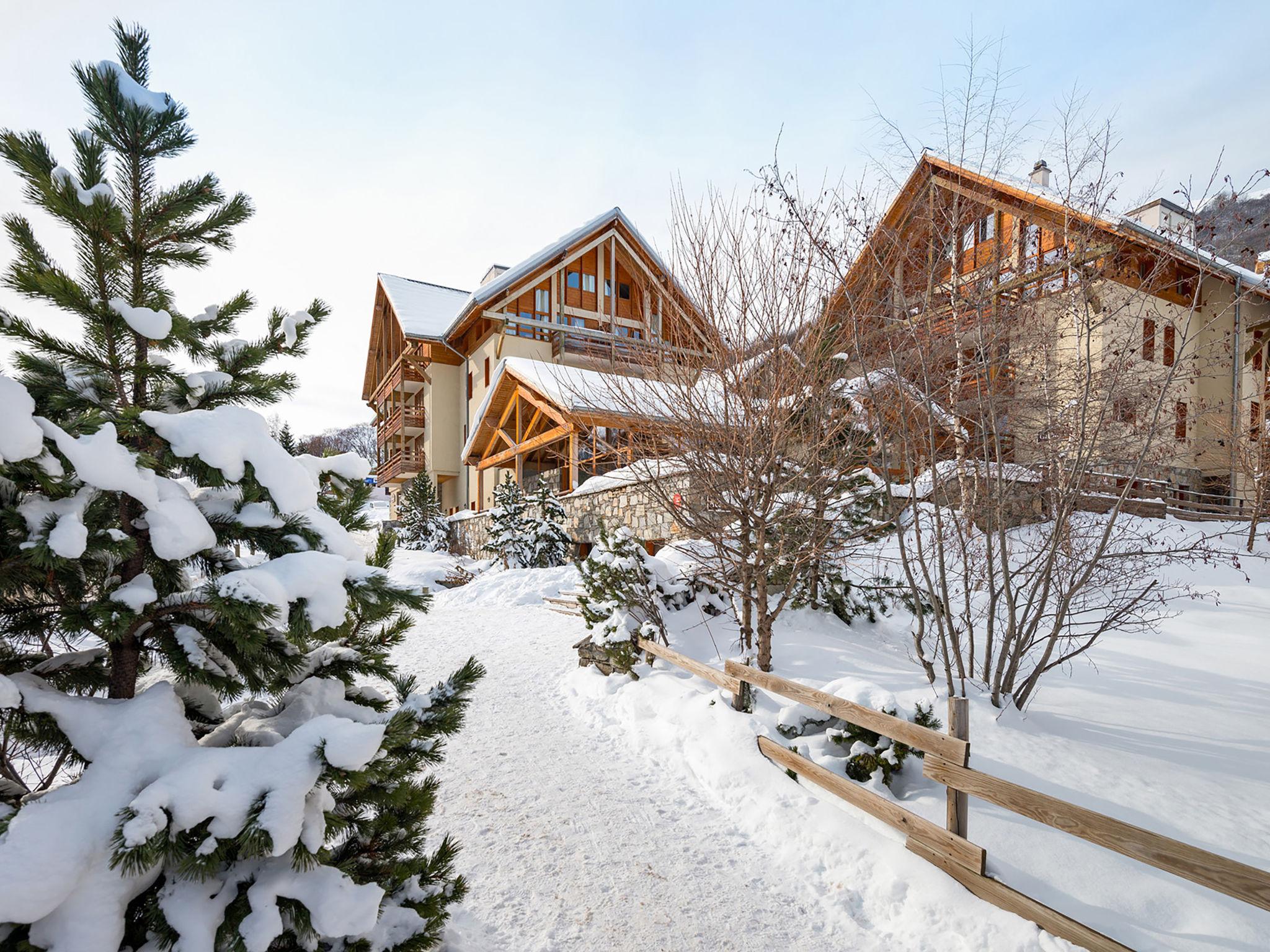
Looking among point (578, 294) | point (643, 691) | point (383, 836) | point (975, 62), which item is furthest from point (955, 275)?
point (578, 294)

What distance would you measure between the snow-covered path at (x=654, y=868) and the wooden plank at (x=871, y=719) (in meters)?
0.61

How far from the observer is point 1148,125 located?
15.8ft

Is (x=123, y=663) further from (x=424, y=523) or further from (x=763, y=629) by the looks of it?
(x=424, y=523)

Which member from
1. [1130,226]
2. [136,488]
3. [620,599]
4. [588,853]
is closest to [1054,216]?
[1130,226]

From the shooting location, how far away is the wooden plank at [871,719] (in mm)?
3512

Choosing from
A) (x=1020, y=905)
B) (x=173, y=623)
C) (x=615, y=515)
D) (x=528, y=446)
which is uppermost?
(x=528, y=446)

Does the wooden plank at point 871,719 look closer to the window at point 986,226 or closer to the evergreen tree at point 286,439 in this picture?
the evergreen tree at point 286,439

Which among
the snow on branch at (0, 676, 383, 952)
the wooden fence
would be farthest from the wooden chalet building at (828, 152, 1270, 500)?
the snow on branch at (0, 676, 383, 952)

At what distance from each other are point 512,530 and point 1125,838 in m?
14.5

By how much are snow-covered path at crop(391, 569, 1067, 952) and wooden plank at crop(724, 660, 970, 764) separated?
2.00 feet

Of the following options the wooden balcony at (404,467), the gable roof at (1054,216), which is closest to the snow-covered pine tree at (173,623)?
the gable roof at (1054,216)

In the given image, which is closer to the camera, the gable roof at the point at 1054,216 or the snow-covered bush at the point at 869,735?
the snow-covered bush at the point at 869,735

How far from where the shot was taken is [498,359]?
77.5 ft

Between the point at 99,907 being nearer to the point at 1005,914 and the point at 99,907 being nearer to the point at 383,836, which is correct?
the point at 383,836
